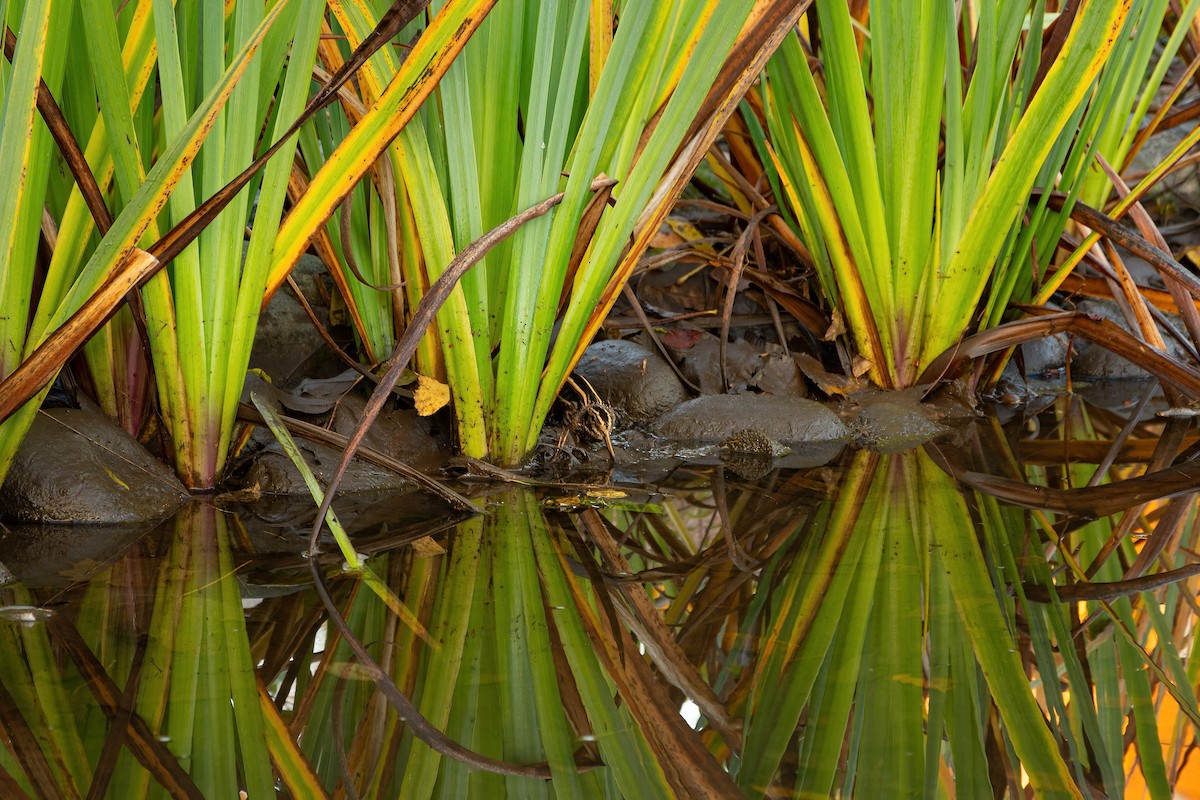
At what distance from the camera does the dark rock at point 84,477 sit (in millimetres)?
1499

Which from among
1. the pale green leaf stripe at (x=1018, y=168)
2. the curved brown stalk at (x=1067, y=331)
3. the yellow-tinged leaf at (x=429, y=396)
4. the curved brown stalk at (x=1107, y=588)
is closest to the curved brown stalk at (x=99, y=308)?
the yellow-tinged leaf at (x=429, y=396)

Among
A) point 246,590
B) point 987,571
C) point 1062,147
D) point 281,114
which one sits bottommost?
point 246,590

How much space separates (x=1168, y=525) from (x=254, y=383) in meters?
1.50

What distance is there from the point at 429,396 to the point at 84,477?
0.54m

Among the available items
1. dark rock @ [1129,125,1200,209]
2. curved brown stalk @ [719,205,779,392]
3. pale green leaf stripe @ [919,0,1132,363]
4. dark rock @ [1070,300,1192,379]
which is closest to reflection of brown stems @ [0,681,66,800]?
curved brown stalk @ [719,205,779,392]

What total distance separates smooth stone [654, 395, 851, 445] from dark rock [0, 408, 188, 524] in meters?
0.98

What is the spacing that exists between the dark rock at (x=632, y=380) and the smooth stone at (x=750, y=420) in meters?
0.06

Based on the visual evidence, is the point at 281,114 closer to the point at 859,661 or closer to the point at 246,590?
the point at 246,590

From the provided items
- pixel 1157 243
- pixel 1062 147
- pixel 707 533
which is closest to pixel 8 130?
pixel 707 533

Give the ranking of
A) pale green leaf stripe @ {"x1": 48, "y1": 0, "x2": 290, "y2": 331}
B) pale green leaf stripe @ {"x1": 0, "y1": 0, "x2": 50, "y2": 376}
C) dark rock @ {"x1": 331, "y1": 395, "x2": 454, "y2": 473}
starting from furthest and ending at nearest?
1. dark rock @ {"x1": 331, "y1": 395, "x2": 454, "y2": 473}
2. pale green leaf stripe @ {"x1": 48, "y1": 0, "x2": 290, "y2": 331}
3. pale green leaf stripe @ {"x1": 0, "y1": 0, "x2": 50, "y2": 376}

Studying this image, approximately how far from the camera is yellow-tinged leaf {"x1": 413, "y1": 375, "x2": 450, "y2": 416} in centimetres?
176

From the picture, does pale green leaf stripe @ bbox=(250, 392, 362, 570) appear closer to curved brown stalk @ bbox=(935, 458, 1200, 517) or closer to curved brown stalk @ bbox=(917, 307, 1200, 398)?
curved brown stalk @ bbox=(935, 458, 1200, 517)

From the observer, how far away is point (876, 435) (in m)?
2.18

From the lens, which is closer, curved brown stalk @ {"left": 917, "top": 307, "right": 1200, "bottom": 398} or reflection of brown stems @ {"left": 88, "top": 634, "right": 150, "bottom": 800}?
reflection of brown stems @ {"left": 88, "top": 634, "right": 150, "bottom": 800}
